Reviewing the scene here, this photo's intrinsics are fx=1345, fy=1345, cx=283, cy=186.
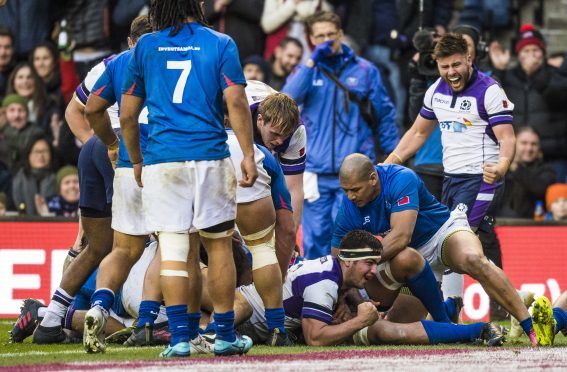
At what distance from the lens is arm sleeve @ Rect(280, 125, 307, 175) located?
10344 millimetres

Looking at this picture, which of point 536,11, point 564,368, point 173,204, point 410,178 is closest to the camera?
point 564,368

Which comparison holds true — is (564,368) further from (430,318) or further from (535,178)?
(535,178)

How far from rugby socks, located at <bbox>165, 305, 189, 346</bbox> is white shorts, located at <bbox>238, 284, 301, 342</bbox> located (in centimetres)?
157

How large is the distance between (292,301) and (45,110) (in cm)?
708

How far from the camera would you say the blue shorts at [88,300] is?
10039mm

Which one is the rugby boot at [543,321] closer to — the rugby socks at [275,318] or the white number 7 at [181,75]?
the rugby socks at [275,318]

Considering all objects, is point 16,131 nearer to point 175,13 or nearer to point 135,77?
point 135,77

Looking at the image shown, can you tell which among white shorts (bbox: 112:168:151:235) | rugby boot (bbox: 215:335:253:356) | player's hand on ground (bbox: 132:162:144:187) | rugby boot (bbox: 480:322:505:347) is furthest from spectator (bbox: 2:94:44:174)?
rugby boot (bbox: 215:335:253:356)

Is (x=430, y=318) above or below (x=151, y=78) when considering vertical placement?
below

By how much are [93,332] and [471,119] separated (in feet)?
13.5

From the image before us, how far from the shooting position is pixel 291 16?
15.9 m

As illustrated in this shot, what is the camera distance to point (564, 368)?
7.30 metres

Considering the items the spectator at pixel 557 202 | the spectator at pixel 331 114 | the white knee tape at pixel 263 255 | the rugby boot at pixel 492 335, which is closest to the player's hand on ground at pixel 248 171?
the white knee tape at pixel 263 255

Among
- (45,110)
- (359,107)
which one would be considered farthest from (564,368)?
(45,110)
